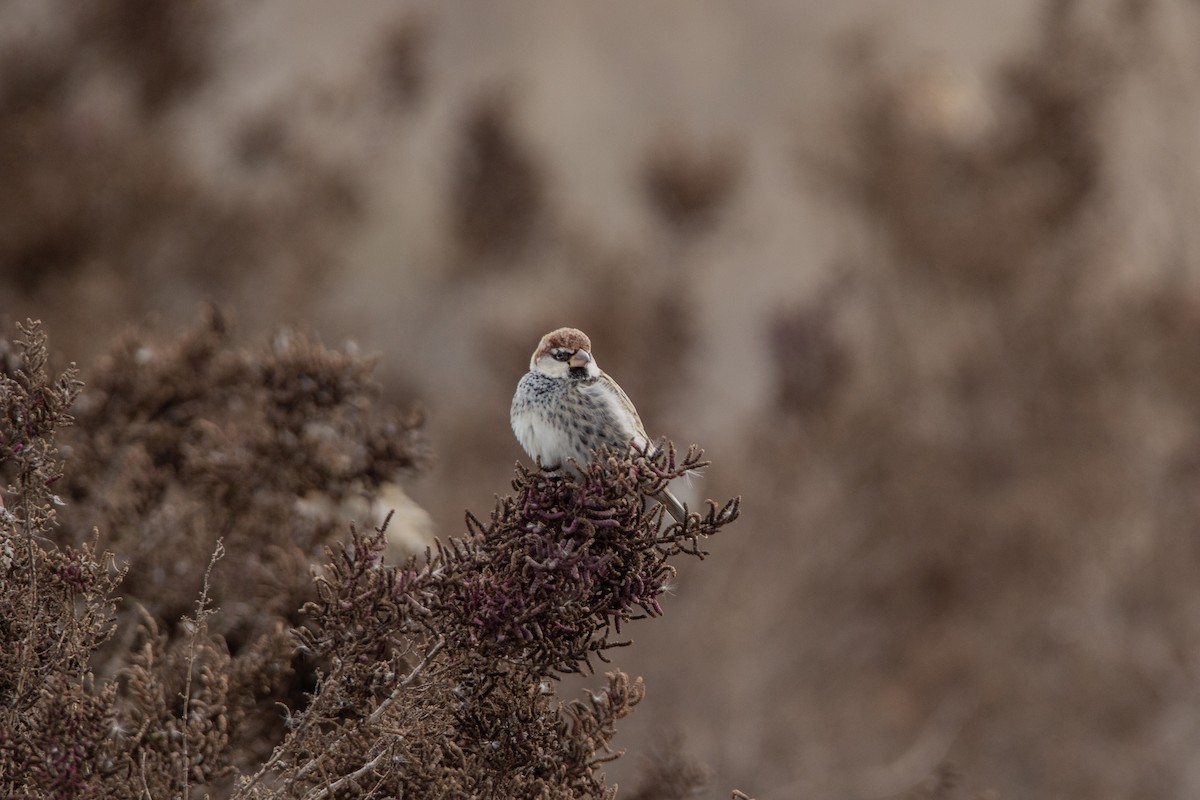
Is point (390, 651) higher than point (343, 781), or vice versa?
point (390, 651)

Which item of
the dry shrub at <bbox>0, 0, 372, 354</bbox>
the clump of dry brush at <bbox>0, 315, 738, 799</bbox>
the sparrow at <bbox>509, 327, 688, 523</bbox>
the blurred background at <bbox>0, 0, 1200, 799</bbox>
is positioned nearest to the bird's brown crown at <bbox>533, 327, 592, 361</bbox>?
the sparrow at <bbox>509, 327, 688, 523</bbox>

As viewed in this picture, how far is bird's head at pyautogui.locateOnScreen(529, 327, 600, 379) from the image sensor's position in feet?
10.8

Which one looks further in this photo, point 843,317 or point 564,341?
point 843,317

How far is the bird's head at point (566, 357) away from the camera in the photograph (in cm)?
329

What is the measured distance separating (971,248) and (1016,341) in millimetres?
1378

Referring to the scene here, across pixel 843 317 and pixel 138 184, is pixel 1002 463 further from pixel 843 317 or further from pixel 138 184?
pixel 138 184

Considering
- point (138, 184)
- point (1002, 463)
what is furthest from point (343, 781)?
point (1002, 463)

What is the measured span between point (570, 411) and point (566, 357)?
0.23 meters

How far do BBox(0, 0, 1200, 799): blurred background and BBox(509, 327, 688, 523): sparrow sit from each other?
7339 mm

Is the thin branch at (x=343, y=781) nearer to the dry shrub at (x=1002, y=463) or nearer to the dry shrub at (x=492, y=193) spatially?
the dry shrub at (x=1002, y=463)

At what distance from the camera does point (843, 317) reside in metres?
16.2

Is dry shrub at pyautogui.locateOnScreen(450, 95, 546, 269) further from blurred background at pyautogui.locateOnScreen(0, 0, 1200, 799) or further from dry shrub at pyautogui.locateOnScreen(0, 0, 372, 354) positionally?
dry shrub at pyautogui.locateOnScreen(0, 0, 372, 354)

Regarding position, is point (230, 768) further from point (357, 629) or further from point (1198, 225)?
point (1198, 225)

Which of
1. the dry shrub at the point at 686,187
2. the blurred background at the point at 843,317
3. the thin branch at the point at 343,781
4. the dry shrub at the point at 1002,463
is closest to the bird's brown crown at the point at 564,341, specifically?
the thin branch at the point at 343,781
